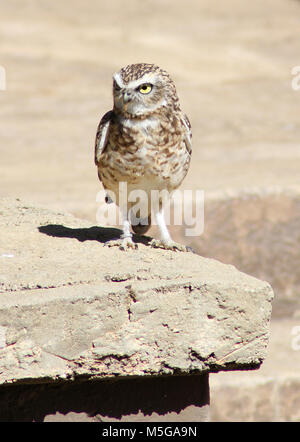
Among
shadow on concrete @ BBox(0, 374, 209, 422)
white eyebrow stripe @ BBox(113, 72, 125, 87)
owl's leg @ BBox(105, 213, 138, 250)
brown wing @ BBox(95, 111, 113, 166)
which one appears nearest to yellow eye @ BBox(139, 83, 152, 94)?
white eyebrow stripe @ BBox(113, 72, 125, 87)

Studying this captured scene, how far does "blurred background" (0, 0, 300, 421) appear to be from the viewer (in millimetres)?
8289

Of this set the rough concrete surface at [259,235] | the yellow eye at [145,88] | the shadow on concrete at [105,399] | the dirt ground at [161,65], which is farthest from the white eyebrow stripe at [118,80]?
the rough concrete surface at [259,235]

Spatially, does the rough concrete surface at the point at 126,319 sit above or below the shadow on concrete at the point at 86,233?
below

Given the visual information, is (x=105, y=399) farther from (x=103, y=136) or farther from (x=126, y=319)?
(x=103, y=136)

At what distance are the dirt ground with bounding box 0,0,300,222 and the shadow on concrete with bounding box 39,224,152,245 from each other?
7.49 feet

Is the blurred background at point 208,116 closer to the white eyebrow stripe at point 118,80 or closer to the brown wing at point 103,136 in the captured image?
the brown wing at point 103,136

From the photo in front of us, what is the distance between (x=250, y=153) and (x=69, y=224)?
503 cm

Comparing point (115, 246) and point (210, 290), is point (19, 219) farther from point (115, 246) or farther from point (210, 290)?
point (210, 290)

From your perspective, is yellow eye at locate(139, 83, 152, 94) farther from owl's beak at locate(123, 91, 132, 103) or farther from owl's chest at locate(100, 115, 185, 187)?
owl's chest at locate(100, 115, 185, 187)

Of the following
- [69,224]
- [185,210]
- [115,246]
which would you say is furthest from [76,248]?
[185,210]

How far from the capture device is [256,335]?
14.9ft

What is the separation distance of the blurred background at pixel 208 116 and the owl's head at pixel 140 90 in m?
2.74

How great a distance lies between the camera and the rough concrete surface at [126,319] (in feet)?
13.9

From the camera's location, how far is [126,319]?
4352 millimetres
